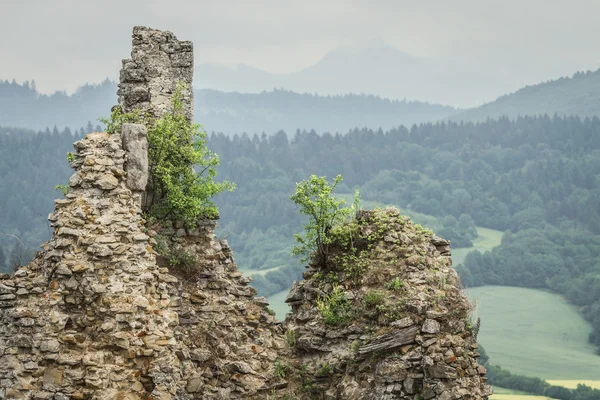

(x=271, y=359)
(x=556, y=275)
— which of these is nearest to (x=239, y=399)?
(x=271, y=359)

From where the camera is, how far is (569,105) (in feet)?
570

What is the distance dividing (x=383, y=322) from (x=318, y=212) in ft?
13.8

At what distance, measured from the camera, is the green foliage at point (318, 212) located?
94.1 ft

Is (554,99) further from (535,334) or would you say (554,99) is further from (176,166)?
(176,166)

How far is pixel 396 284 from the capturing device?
2673 centimetres

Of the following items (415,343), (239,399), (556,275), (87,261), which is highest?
(87,261)

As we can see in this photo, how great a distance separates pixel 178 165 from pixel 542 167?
115 meters

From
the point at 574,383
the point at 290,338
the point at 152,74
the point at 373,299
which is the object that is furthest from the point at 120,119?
the point at 574,383

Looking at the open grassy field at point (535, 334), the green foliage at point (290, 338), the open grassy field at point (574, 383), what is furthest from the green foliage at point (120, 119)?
the open grassy field at point (535, 334)

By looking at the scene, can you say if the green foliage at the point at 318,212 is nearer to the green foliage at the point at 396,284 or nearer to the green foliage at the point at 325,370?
the green foliage at the point at 396,284

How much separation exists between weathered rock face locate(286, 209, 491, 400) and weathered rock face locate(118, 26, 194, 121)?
20.3ft

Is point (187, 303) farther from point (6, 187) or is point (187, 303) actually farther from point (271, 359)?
point (6, 187)

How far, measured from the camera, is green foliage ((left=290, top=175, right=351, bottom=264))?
94.1 ft

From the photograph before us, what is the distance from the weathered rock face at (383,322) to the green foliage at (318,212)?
397 millimetres
